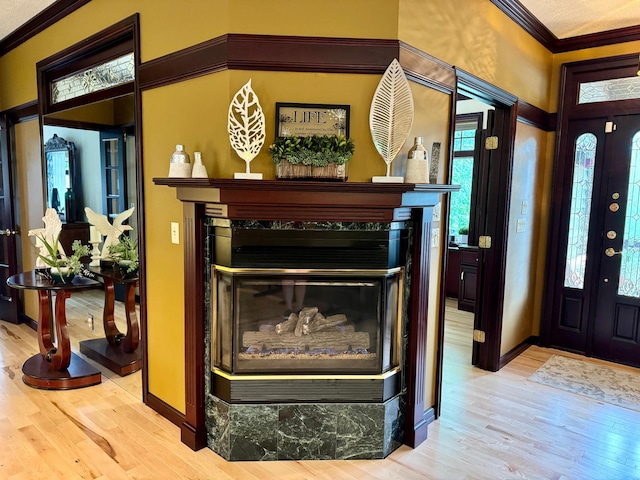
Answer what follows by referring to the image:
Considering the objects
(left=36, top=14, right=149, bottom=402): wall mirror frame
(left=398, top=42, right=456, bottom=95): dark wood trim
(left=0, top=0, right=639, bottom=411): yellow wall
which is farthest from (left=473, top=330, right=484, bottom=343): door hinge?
(left=36, top=14, right=149, bottom=402): wall mirror frame

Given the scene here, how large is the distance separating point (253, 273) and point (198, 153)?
0.68 metres

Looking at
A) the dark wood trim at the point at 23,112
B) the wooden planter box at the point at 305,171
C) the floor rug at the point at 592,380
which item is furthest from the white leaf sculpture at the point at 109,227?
the floor rug at the point at 592,380

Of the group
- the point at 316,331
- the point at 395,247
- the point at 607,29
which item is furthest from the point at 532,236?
the point at 316,331

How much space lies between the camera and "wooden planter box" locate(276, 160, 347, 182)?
2.12 meters

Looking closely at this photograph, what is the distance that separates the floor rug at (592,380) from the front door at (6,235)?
5105mm

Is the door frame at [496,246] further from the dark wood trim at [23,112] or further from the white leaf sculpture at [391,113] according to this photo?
the dark wood trim at [23,112]

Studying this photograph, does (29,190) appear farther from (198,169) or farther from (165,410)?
(198,169)

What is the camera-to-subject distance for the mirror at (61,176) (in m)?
4.01

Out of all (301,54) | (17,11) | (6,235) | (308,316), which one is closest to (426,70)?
(301,54)

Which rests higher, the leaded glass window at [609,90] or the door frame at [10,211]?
the leaded glass window at [609,90]

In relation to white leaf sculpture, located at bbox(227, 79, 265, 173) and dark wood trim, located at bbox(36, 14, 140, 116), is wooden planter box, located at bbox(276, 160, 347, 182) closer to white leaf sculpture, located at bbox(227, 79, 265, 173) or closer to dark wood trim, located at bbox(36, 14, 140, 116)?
white leaf sculpture, located at bbox(227, 79, 265, 173)

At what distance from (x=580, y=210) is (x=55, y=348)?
→ 4649 millimetres

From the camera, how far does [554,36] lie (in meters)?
3.79

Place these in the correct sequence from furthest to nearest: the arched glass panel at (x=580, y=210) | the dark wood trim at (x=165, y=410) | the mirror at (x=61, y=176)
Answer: the mirror at (x=61, y=176) < the arched glass panel at (x=580, y=210) < the dark wood trim at (x=165, y=410)
